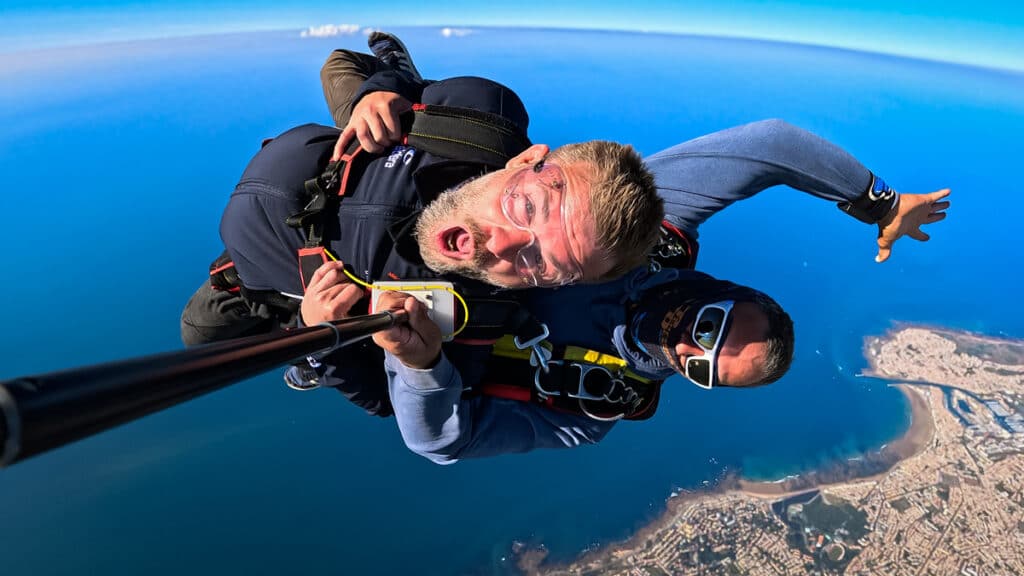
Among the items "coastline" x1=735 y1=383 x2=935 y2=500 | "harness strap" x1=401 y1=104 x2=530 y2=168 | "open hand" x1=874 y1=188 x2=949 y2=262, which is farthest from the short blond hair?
"coastline" x1=735 y1=383 x2=935 y2=500

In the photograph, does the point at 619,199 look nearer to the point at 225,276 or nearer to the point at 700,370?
the point at 700,370

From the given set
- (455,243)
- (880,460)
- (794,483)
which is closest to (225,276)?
(455,243)

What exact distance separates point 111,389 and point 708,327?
1473 mm

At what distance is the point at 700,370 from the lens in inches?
58.0

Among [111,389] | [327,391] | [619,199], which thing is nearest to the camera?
[111,389]

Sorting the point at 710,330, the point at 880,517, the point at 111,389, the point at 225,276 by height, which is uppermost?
the point at 111,389

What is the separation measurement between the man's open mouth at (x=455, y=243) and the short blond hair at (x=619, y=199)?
1.39ft

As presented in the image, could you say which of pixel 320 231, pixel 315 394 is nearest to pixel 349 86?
pixel 320 231

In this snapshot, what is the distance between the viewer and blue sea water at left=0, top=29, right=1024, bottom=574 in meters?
13.3

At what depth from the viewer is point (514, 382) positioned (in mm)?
1822

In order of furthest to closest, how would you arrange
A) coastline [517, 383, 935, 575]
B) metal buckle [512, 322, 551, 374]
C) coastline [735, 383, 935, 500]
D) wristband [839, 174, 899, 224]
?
coastline [735, 383, 935, 500] → coastline [517, 383, 935, 575] → wristband [839, 174, 899, 224] → metal buckle [512, 322, 551, 374]

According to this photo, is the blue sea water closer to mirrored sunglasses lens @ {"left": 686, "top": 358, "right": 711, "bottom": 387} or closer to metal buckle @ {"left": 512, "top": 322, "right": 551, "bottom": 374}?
metal buckle @ {"left": 512, "top": 322, "right": 551, "bottom": 374}

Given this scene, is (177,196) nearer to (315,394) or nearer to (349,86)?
(315,394)

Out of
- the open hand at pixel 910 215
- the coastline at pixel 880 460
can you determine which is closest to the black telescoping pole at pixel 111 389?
the open hand at pixel 910 215
